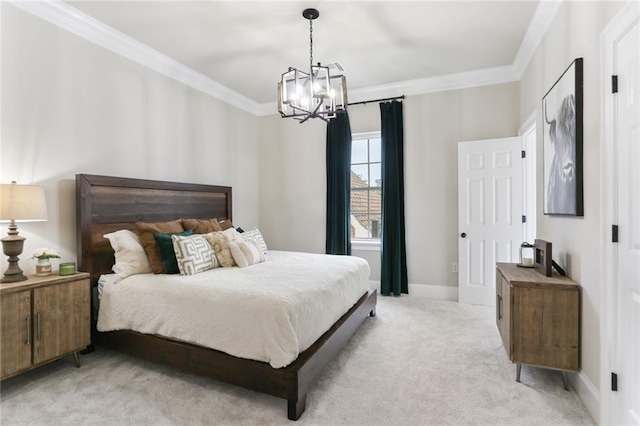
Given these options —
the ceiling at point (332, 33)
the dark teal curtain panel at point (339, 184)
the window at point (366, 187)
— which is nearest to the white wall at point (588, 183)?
the ceiling at point (332, 33)

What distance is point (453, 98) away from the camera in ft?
13.8

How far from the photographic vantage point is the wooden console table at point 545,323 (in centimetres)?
205

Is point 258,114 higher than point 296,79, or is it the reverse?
point 258,114

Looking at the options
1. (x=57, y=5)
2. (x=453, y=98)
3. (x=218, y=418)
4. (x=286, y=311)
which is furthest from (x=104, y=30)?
(x=453, y=98)

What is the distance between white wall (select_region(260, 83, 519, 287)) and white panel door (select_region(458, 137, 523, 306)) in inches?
7.5

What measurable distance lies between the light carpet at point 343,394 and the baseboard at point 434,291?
142cm

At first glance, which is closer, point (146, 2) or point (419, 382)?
point (419, 382)

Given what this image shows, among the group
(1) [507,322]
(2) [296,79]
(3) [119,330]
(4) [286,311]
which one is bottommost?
(3) [119,330]

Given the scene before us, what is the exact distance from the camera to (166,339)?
91.2 inches

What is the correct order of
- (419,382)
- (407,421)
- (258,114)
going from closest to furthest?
(407,421), (419,382), (258,114)

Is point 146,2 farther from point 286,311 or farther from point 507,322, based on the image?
point 507,322

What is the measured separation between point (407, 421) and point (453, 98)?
3809 mm

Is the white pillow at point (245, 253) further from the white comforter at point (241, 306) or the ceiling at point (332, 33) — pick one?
the ceiling at point (332, 33)

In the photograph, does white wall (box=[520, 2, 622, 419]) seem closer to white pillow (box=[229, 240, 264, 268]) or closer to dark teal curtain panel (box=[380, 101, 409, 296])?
dark teal curtain panel (box=[380, 101, 409, 296])
